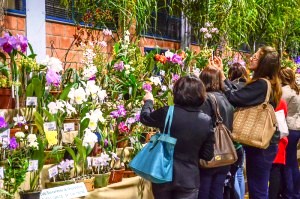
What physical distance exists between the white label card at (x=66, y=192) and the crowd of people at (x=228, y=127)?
47cm

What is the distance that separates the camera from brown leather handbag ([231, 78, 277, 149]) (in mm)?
3024

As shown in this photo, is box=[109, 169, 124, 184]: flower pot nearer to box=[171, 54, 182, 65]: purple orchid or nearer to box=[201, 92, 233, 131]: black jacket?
box=[201, 92, 233, 131]: black jacket

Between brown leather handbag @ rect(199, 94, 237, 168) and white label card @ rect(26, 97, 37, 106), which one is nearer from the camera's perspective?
white label card @ rect(26, 97, 37, 106)

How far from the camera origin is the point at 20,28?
3826mm

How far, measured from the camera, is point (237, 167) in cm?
351

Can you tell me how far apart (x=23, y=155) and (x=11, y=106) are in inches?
19.8

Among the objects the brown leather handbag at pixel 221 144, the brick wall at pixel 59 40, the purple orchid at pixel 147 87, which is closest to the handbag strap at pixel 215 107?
the brown leather handbag at pixel 221 144

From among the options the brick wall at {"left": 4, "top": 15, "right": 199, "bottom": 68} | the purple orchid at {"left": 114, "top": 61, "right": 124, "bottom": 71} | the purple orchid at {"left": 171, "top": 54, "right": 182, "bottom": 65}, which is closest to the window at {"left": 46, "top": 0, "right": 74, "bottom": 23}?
the brick wall at {"left": 4, "top": 15, "right": 199, "bottom": 68}

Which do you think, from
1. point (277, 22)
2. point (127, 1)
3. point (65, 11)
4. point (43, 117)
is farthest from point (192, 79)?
point (277, 22)

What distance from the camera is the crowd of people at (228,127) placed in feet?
8.13

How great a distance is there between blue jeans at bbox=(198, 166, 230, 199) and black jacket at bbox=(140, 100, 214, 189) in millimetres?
276

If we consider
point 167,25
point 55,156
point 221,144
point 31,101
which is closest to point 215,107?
point 221,144

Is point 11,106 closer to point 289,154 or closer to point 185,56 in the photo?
point 185,56

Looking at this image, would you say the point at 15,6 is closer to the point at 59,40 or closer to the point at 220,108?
the point at 59,40
